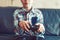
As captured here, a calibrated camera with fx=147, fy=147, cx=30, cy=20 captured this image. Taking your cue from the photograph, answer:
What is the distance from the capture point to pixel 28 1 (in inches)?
78.8

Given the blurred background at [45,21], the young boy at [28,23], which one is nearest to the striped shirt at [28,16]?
the young boy at [28,23]

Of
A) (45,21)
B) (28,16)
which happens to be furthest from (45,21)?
(28,16)

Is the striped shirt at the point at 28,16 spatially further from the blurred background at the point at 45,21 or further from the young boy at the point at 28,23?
the blurred background at the point at 45,21

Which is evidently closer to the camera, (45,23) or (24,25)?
(24,25)

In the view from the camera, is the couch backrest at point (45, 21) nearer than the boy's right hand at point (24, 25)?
No

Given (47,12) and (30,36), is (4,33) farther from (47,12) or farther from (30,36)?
(47,12)

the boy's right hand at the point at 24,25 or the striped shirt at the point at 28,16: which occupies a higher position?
the striped shirt at the point at 28,16

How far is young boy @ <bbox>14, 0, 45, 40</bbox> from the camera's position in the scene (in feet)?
6.18

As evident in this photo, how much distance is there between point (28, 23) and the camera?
6.38 ft

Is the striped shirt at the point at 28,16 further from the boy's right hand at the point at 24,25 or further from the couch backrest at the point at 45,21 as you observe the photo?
the couch backrest at the point at 45,21

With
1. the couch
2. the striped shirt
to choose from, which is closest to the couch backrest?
the couch

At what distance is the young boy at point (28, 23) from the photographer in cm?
188

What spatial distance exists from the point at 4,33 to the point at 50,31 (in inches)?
26.9

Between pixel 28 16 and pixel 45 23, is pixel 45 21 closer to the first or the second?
pixel 45 23
